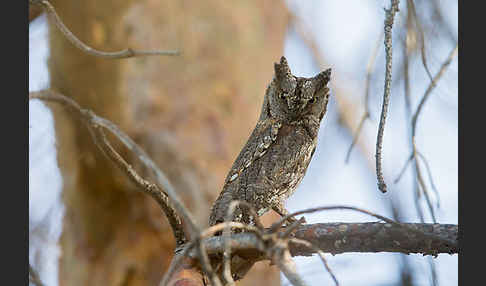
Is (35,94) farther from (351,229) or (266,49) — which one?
(266,49)

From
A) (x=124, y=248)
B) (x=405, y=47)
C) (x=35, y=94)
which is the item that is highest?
(x=405, y=47)

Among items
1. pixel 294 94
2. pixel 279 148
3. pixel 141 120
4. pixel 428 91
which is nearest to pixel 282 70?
pixel 294 94

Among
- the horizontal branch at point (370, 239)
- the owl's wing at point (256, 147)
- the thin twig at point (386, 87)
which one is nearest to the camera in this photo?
the thin twig at point (386, 87)

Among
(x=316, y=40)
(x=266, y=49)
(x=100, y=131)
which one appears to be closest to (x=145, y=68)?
(x=266, y=49)

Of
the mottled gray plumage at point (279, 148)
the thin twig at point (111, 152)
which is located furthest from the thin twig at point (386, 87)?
the mottled gray plumage at point (279, 148)

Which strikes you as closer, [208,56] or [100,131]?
[100,131]

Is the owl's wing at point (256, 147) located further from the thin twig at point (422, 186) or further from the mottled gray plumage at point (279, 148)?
the thin twig at point (422, 186)
